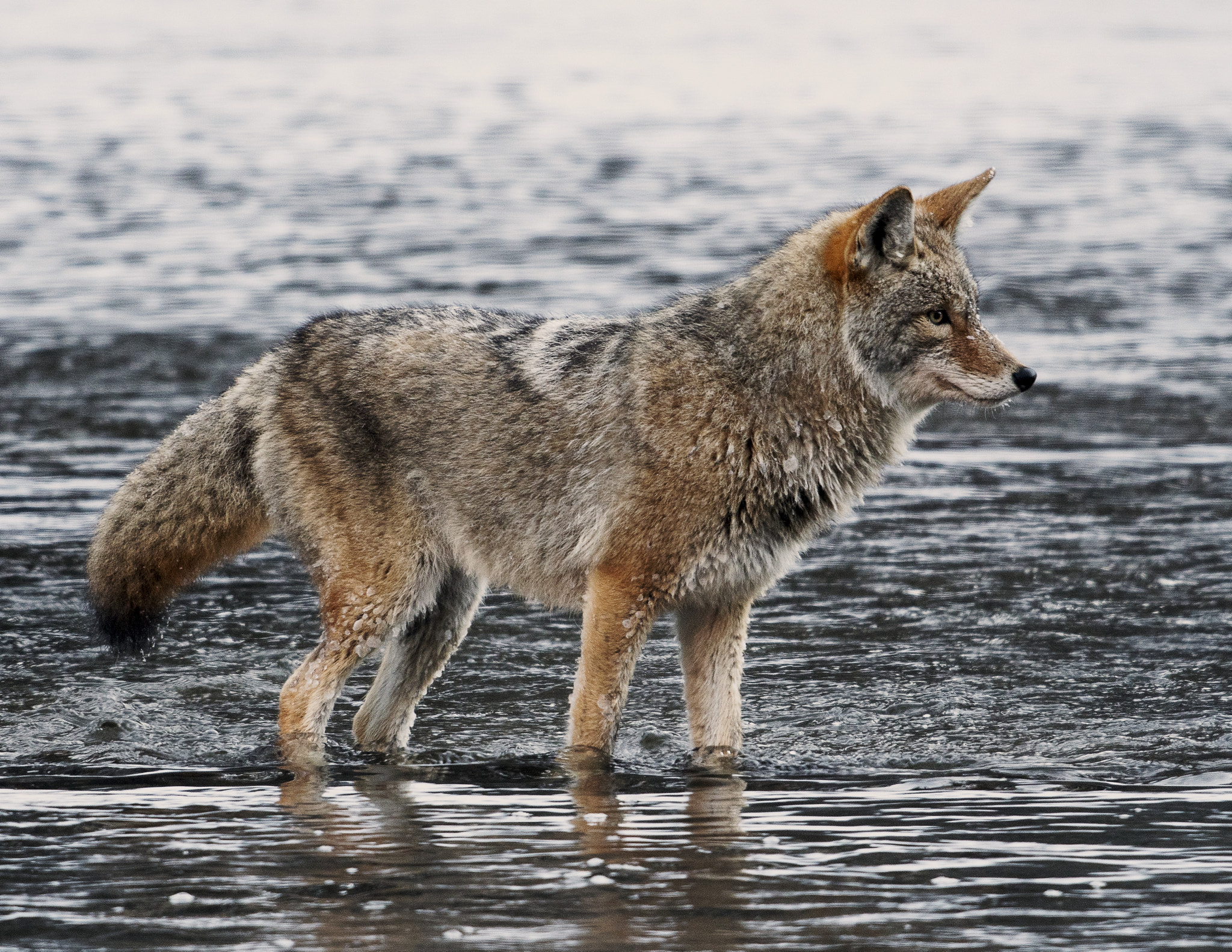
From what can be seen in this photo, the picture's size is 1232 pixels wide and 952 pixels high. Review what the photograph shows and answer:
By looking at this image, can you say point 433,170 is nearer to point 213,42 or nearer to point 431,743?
point 431,743

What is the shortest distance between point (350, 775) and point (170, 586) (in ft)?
3.93

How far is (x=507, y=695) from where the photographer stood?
786 cm

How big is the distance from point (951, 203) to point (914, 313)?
0.53m

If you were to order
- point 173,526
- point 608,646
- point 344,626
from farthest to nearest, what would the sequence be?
point 173,526, point 344,626, point 608,646

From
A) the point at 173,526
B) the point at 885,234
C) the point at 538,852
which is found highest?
the point at 885,234

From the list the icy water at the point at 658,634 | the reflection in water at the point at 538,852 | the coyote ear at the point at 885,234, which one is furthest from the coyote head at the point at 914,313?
the reflection in water at the point at 538,852

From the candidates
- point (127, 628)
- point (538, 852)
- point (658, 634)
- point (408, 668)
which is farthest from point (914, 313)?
point (127, 628)

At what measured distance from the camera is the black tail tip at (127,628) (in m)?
7.01

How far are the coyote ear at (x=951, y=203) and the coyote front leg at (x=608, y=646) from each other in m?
1.71

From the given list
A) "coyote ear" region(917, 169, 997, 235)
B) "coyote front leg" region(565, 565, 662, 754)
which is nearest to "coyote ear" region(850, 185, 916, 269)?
"coyote ear" region(917, 169, 997, 235)

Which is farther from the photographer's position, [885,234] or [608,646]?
[608,646]

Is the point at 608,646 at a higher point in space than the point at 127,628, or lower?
higher

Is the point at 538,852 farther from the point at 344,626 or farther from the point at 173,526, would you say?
the point at 173,526

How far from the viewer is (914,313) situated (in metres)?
6.26
